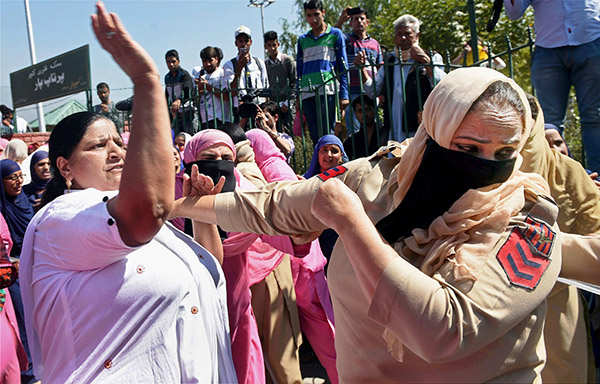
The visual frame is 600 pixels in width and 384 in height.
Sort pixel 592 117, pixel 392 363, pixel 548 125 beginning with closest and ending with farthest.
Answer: pixel 392 363 → pixel 548 125 → pixel 592 117

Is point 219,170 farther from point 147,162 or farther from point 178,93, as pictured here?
point 178,93

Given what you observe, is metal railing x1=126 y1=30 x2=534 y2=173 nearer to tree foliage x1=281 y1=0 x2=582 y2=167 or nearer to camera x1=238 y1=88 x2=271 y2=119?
camera x1=238 y1=88 x2=271 y2=119

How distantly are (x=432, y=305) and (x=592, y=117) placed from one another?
11.8 ft

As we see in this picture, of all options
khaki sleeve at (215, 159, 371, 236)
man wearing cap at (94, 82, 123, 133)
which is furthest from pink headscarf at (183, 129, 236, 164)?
man wearing cap at (94, 82, 123, 133)

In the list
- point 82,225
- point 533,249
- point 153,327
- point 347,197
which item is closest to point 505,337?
point 533,249

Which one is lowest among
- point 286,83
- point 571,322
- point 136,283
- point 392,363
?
point 571,322

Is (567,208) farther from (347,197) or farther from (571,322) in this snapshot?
(347,197)

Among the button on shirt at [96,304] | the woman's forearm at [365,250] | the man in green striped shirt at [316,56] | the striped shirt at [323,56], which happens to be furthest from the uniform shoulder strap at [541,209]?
the striped shirt at [323,56]

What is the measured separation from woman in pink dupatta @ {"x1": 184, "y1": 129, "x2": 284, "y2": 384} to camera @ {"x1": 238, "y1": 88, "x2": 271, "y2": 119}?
2789 millimetres

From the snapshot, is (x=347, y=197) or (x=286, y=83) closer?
(x=347, y=197)

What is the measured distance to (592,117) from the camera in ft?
14.0

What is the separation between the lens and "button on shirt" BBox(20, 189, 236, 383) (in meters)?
1.59

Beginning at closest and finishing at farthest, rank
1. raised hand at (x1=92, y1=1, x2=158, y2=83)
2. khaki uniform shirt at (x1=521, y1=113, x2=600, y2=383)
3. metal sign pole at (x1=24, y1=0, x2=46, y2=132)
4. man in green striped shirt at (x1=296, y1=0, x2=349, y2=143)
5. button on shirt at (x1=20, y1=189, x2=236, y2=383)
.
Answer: raised hand at (x1=92, y1=1, x2=158, y2=83), button on shirt at (x1=20, y1=189, x2=236, y2=383), khaki uniform shirt at (x1=521, y1=113, x2=600, y2=383), man in green striped shirt at (x1=296, y1=0, x2=349, y2=143), metal sign pole at (x1=24, y1=0, x2=46, y2=132)

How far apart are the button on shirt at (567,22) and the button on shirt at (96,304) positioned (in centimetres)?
372
